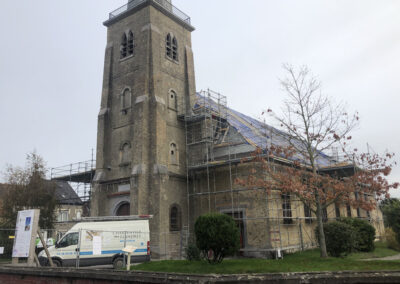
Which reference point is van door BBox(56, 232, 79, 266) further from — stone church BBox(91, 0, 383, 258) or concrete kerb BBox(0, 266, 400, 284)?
concrete kerb BBox(0, 266, 400, 284)

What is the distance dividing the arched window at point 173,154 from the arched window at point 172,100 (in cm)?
296

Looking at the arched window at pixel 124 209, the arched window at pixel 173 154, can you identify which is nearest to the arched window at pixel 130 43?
the arched window at pixel 173 154

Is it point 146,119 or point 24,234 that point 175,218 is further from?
point 24,234

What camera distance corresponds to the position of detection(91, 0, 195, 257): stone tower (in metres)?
22.1

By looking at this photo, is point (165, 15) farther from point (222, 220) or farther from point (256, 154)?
point (222, 220)

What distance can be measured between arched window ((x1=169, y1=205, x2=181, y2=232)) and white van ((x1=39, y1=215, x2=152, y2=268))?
411 centimetres

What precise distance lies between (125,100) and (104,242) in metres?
11.9

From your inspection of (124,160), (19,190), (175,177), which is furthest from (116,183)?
(19,190)

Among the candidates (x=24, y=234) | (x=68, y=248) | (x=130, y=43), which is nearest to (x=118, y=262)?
(x=68, y=248)

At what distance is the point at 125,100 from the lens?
2598 centimetres

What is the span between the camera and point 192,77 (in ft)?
92.9

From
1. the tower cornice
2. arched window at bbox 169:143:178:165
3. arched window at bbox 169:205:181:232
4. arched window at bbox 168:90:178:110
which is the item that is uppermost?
the tower cornice

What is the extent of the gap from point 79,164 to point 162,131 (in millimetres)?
10026

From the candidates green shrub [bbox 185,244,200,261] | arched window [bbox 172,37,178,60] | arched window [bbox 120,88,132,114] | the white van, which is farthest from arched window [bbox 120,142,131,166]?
green shrub [bbox 185,244,200,261]
